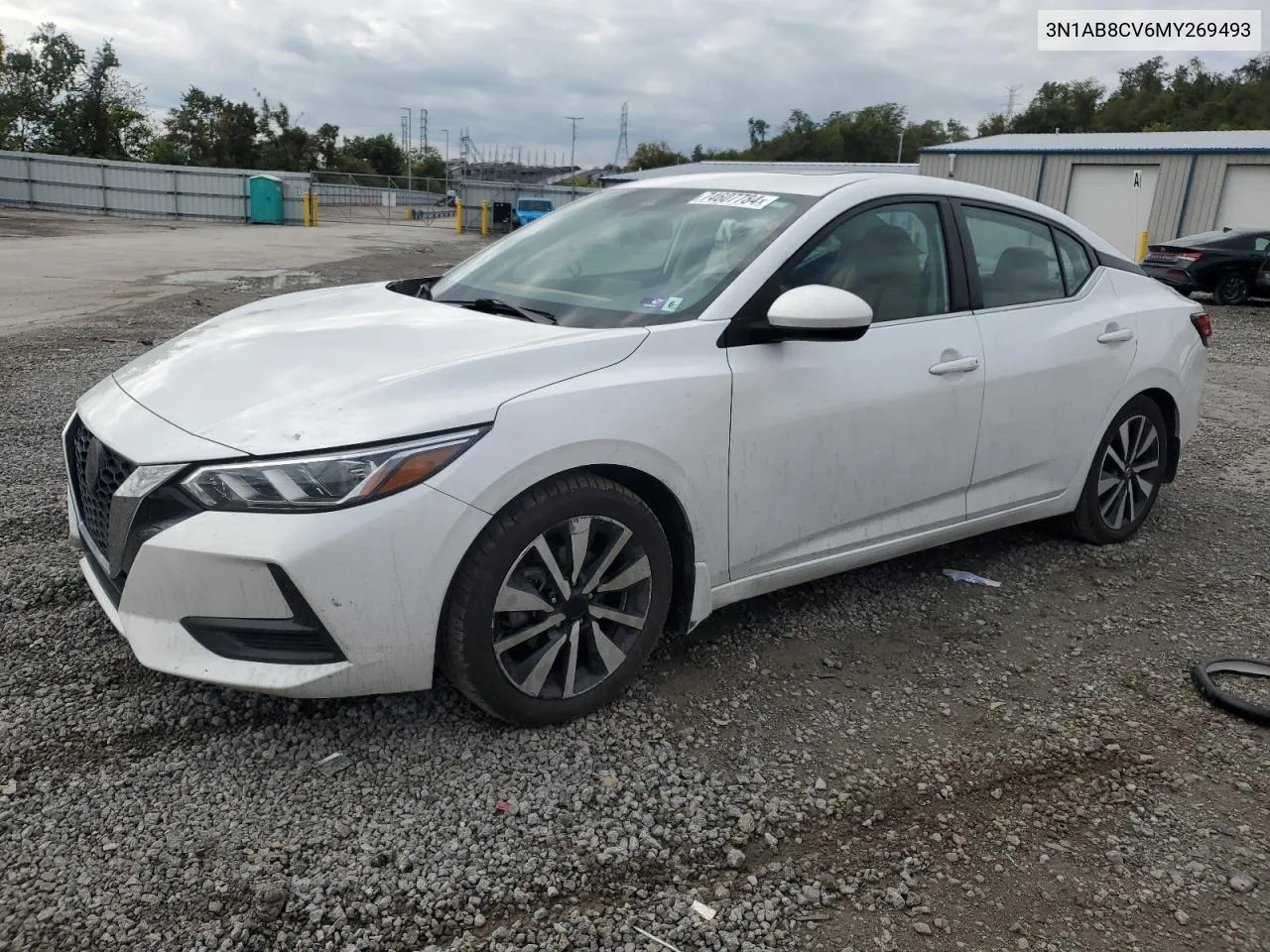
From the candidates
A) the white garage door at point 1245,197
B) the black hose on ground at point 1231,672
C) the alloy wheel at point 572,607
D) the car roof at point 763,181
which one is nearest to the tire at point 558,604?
the alloy wheel at point 572,607

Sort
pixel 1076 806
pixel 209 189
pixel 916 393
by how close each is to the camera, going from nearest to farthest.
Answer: pixel 1076 806
pixel 916 393
pixel 209 189

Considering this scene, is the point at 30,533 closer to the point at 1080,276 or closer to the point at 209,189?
the point at 1080,276

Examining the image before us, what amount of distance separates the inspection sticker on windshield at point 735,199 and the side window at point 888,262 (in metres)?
0.29

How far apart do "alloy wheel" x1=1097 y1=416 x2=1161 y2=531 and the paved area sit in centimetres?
Answer: 967

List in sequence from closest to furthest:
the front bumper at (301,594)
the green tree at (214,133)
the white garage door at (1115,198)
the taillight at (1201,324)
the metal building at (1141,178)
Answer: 1. the front bumper at (301,594)
2. the taillight at (1201,324)
3. the metal building at (1141,178)
4. the white garage door at (1115,198)
5. the green tree at (214,133)

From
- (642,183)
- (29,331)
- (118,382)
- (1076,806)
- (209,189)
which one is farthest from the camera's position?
(209,189)

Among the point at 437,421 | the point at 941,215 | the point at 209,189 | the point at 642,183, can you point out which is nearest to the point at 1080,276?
the point at 941,215

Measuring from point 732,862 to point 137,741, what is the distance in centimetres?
166

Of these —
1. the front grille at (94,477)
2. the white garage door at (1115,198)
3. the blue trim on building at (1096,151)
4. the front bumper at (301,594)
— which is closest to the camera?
the front bumper at (301,594)

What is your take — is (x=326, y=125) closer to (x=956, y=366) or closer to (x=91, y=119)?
(x=91, y=119)

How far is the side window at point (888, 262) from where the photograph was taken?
3.45 m

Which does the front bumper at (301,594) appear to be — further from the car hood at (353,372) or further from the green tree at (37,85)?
the green tree at (37,85)

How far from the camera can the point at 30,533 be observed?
168 inches

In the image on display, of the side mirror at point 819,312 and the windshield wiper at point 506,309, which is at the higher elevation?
the side mirror at point 819,312
